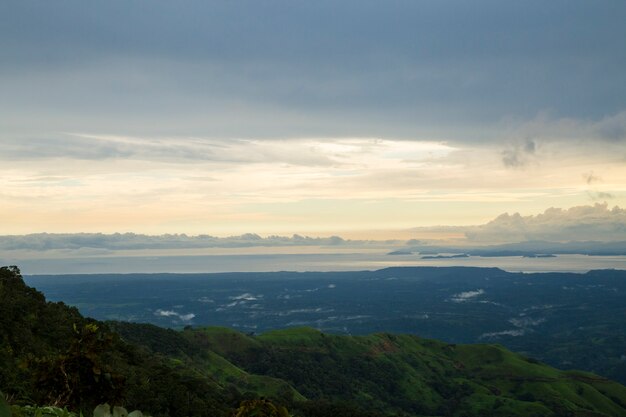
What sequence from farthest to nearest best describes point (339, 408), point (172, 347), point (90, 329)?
point (172, 347), point (339, 408), point (90, 329)

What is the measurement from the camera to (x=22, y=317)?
5672 centimetres

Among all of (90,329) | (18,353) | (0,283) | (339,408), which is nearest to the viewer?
(90,329)

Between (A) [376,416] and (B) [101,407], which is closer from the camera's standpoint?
(B) [101,407]

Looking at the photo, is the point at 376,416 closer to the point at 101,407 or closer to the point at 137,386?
the point at 137,386

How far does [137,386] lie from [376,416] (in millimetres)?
68830

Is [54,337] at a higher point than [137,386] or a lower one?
higher

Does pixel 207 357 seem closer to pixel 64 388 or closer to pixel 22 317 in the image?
pixel 22 317

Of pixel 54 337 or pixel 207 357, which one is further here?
pixel 207 357

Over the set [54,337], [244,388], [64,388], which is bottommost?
[244,388]

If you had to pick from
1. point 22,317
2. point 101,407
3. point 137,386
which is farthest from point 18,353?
point 101,407

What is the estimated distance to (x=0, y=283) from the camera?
62.3 m

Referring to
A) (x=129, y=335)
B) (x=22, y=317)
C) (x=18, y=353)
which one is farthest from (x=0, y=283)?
(x=129, y=335)

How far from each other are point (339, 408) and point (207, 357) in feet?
312

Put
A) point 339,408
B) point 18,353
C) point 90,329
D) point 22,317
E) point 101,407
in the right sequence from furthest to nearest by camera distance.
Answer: point 339,408
point 22,317
point 18,353
point 90,329
point 101,407
